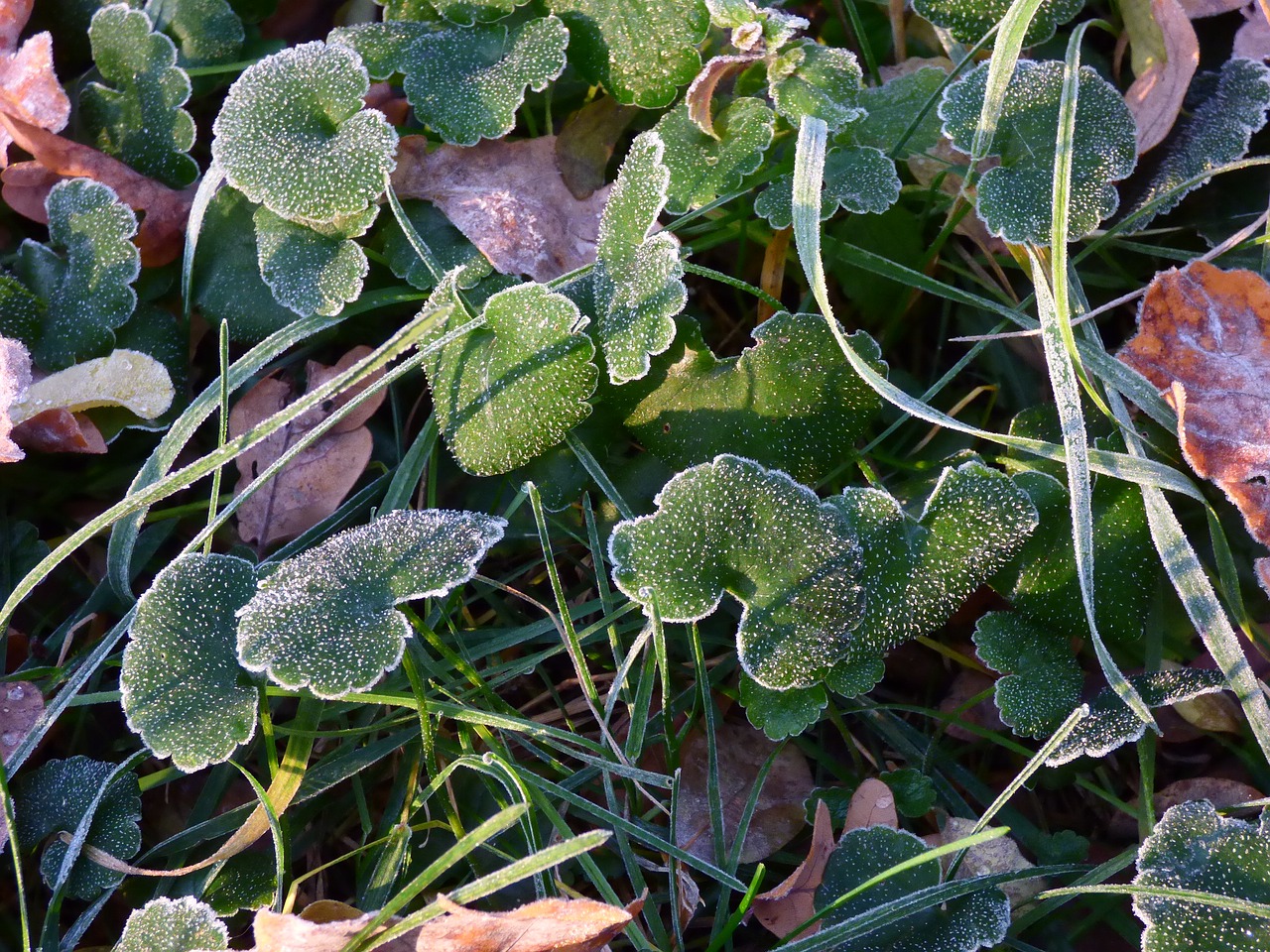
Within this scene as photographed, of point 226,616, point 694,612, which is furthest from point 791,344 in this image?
point 226,616

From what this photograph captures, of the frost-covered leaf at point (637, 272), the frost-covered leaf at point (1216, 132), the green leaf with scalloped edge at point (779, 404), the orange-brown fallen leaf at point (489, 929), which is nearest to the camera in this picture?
the orange-brown fallen leaf at point (489, 929)

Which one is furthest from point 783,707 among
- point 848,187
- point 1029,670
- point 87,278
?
point 87,278

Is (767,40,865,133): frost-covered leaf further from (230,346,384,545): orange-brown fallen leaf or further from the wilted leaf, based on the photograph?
the wilted leaf

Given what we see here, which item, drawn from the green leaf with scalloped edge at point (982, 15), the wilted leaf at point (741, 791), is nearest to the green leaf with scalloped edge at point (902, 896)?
the wilted leaf at point (741, 791)

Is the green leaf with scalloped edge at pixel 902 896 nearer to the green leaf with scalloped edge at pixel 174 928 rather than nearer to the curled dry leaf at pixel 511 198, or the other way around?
the green leaf with scalloped edge at pixel 174 928

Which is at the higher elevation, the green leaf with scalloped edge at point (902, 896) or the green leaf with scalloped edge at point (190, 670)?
the green leaf with scalloped edge at point (190, 670)
